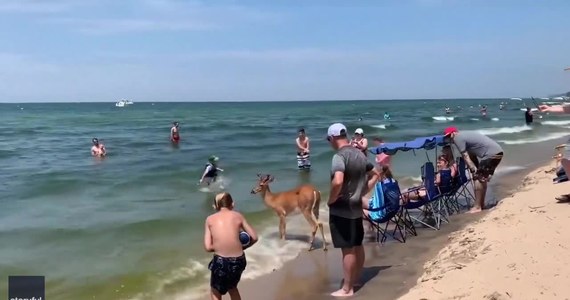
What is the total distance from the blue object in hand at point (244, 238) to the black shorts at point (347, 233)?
1062 millimetres

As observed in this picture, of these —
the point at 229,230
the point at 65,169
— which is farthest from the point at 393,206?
the point at 65,169

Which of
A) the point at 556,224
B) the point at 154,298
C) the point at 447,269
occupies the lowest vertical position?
the point at 154,298

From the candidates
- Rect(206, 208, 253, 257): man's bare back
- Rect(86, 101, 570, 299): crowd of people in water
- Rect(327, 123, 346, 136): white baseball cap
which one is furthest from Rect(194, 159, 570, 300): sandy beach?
Rect(327, 123, 346, 136): white baseball cap

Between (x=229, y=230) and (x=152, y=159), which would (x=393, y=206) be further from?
(x=152, y=159)

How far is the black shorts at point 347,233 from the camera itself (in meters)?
6.35

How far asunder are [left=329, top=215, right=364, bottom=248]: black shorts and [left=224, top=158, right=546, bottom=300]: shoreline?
66 cm

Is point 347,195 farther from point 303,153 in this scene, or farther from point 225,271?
point 303,153

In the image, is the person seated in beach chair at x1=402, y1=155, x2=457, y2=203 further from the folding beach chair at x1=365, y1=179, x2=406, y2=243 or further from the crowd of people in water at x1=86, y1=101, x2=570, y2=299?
the crowd of people in water at x1=86, y1=101, x2=570, y2=299

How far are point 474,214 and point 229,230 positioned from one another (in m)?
6.17

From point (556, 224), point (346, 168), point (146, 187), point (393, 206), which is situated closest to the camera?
point (346, 168)

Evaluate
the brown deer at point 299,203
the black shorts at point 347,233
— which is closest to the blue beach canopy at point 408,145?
the brown deer at point 299,203

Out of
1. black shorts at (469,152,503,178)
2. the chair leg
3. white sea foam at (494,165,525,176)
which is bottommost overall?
the chair leg

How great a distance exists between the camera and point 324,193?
14.0 metres

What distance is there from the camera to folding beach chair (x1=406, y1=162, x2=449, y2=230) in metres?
9.73
